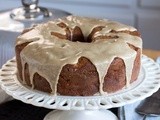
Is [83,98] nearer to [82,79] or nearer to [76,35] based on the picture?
[82,79]

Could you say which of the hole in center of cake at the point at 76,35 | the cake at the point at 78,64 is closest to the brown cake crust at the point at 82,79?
the cake at the point at 78,64

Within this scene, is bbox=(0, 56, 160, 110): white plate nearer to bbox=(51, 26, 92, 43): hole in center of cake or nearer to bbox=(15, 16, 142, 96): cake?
bbox=(15, 16, 142, 96): cake

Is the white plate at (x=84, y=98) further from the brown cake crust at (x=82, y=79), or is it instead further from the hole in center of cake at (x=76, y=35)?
the hole in center of cake at (x=76, y=35)

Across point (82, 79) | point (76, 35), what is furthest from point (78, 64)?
point (76, 35)

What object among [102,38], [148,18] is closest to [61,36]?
[102,38]

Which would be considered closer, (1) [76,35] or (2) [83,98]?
(2) [83,98]

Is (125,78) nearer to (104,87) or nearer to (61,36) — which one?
(104,87)
